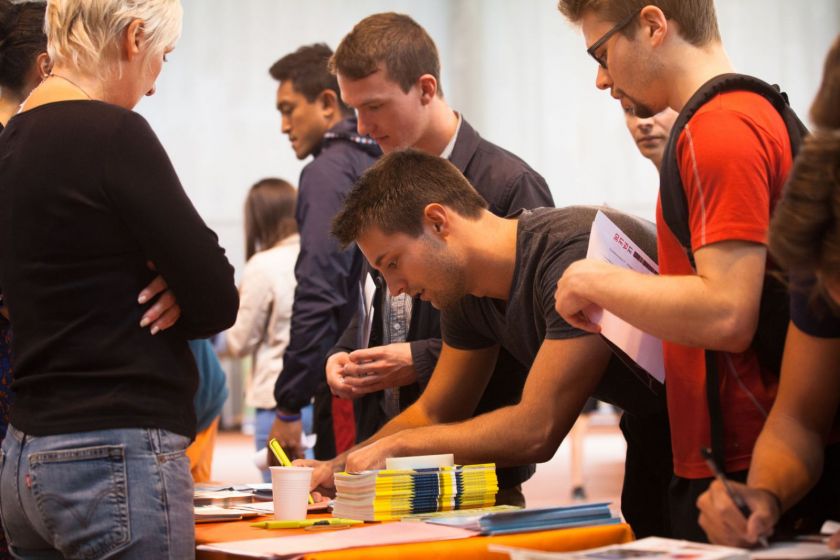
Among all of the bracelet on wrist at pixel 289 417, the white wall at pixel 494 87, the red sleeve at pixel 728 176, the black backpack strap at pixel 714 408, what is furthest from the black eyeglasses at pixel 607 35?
the white wall at pixel 494 87

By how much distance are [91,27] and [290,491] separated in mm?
860

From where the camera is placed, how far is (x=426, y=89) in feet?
9.46

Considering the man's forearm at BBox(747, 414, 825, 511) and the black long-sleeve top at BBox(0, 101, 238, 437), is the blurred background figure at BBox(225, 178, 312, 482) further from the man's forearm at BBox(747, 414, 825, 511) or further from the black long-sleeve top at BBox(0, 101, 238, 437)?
the man's forearm at BBox(747, 414, 825, 511)

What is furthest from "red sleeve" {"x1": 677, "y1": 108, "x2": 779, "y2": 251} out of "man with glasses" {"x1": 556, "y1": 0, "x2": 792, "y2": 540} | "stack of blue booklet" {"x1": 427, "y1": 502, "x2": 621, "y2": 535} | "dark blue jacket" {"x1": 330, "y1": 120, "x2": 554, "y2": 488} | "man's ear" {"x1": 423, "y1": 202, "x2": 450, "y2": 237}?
"dark blue jacket" {"x1": 330, "y1": 120, "x2": 554, "y2": 488}

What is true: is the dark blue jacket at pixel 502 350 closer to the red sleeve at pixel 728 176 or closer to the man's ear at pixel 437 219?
the man's ear at pixel 437 219

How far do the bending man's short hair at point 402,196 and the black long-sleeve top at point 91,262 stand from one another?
0.55m

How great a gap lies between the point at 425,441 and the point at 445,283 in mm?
325

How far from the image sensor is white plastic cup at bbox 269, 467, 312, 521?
192 centimetres

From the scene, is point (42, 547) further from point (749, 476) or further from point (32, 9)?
point (32, 9)

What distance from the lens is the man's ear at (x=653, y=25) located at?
1668 millimetres

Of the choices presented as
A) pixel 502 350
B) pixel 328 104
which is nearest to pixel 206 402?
pixel 328 104

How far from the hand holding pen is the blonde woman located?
796mm

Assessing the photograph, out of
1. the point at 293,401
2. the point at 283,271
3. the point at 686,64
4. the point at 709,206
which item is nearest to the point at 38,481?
the point at 709,206

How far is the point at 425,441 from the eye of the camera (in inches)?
83.9
